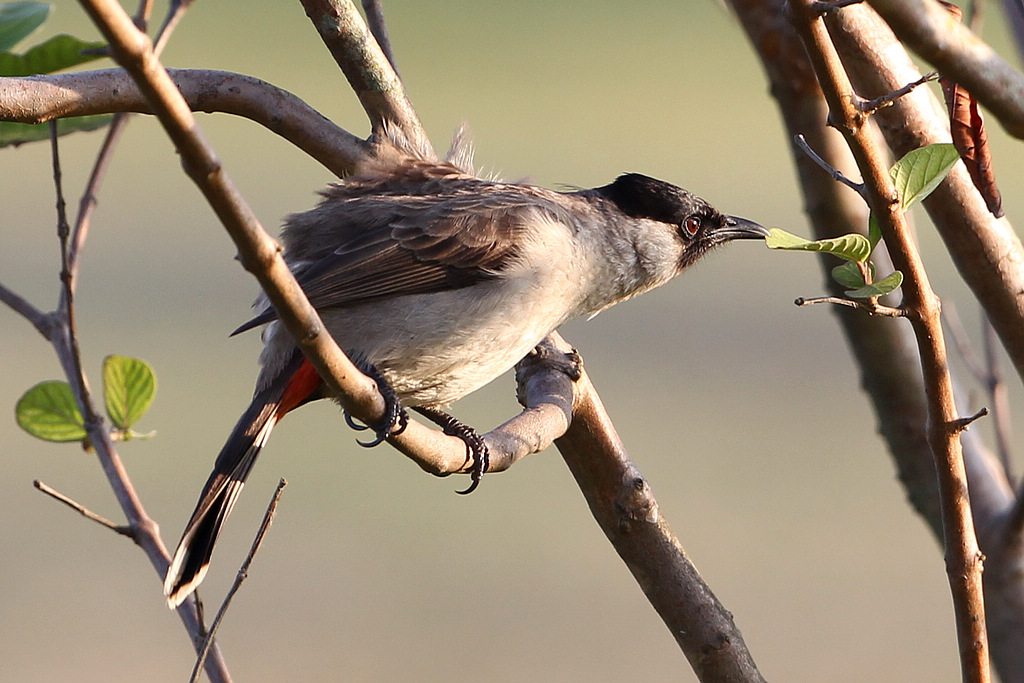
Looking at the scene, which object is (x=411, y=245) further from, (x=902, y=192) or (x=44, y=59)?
(x=902, y=192)

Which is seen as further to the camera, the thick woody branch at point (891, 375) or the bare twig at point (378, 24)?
the bare twig at point (378, 24)

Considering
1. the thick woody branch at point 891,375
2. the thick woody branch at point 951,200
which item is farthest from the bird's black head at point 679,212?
the thick woody branch at point 951,200

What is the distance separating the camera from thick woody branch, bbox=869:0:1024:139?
1.13 m

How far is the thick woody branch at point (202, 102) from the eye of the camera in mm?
2043

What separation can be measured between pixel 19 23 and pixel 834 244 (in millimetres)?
1733

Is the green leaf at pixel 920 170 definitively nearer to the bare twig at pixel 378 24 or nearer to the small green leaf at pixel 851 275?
the small green leaf at pixel 851 275

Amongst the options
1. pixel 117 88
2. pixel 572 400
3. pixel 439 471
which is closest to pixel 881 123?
pixel 572 400

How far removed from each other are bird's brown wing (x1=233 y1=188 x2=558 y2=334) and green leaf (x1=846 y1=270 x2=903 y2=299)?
1.17 meters

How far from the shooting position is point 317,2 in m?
2.44

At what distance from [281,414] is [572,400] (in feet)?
1.95

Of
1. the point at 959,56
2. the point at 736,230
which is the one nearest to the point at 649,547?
the point at 736,230

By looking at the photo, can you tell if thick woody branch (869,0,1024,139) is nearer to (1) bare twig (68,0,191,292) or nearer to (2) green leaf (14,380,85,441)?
(1) bare twig (68,0,191,292)

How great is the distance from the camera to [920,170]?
4.49 feet

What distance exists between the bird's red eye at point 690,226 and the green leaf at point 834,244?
5.08 feet
